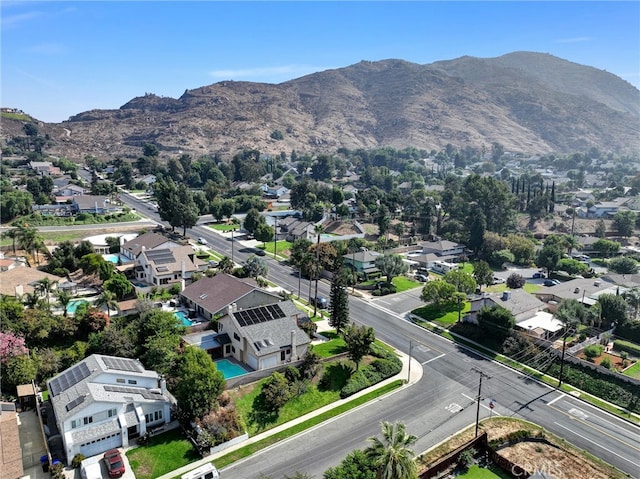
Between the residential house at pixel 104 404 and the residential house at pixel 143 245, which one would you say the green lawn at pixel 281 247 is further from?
the residential house at pixel 104 404

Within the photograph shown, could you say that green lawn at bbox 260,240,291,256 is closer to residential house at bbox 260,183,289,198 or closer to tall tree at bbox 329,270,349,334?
tall tree at bbox 329,270,349,334

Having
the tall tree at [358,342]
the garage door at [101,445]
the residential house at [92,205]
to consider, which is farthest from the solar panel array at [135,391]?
the residential house at [92,205]

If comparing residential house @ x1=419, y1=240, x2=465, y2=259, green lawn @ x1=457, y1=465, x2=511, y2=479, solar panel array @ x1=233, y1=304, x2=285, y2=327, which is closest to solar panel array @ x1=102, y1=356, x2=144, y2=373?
solar panel array @ x1=233, y1=304, x2=285, y2=327

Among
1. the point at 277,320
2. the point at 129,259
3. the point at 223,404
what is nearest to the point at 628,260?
the point at 277,320

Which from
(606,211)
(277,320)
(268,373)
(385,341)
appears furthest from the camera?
(606,211)

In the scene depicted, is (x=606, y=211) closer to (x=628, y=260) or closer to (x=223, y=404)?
(x=628, y=260)

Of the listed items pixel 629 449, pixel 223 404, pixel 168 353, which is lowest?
pixel 629 449
